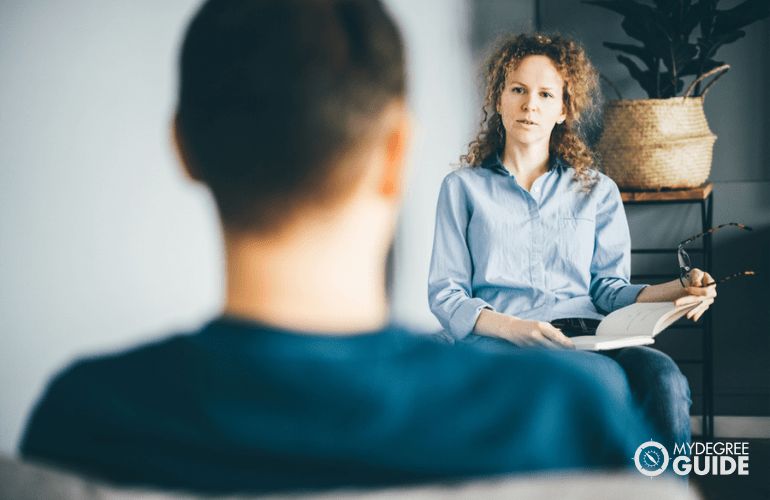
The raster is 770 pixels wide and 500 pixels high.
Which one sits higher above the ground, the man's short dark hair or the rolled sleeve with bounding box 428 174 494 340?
the man's short dark hair

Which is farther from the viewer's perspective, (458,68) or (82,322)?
(458,68)

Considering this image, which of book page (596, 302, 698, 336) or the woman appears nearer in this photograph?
book page (596, 302, 698, 336)

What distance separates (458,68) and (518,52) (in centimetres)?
58

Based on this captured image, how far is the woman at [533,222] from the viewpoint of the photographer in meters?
1.37

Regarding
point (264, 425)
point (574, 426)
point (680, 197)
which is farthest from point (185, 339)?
point (680, 197)

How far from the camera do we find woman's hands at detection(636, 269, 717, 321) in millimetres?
1207

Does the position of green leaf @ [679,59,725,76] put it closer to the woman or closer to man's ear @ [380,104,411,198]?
the woman

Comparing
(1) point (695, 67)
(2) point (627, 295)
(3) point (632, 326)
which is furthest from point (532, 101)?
(1) point (695, 67)

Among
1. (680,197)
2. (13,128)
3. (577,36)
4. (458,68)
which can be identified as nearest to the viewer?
(13,128)

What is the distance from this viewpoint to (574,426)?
31 centimetres

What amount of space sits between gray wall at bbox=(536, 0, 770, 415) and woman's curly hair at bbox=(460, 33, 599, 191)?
2.49ft

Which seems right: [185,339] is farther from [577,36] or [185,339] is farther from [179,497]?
[577,36]

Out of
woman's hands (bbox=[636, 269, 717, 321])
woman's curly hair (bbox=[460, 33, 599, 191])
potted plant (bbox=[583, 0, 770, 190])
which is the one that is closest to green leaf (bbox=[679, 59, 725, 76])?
potted plant (bbox=[583, 0, 770, 190])

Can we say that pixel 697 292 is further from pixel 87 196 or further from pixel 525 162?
pixel 87 196
